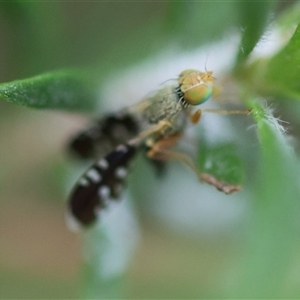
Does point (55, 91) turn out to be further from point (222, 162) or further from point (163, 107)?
point (222, 162)

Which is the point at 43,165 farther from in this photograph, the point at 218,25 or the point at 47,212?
the point at 218,25

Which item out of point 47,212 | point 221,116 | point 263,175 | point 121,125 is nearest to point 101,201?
point 121,125

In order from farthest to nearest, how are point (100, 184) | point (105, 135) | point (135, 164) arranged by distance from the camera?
point (135, 164) → point (105, 135) → point (100, 184)

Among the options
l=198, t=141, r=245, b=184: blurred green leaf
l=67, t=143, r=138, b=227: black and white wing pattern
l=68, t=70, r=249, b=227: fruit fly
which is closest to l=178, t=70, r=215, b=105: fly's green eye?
l=68, t=70, r=249, b=227: fruit fly

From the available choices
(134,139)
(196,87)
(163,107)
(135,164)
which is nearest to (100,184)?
(134,139)

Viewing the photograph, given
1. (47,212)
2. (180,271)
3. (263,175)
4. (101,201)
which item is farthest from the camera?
(47,212)

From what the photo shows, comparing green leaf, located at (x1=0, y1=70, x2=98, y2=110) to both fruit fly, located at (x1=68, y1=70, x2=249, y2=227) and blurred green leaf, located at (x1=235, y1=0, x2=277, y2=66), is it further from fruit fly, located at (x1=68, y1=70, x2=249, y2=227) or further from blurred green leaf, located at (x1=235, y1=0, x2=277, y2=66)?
blurred green leaf, located at (x1=235, y1=0, x2=277, y2=66)
